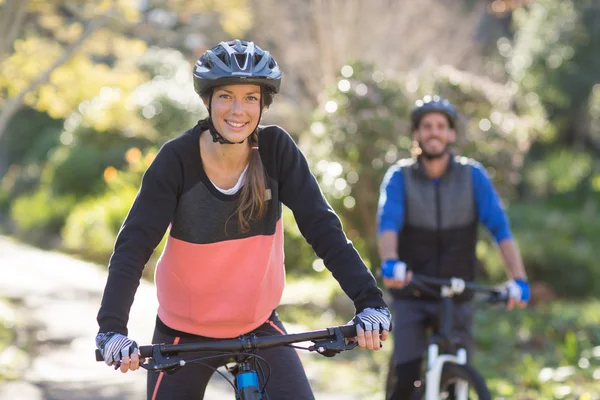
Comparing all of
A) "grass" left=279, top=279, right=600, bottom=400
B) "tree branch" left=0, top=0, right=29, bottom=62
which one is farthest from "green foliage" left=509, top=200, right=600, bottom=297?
"tree branch" left=0, top=0, right=29, bottom=62

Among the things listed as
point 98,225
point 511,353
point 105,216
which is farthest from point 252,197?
point 98,225

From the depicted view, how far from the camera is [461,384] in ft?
14.3

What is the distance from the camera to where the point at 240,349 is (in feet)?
9.52

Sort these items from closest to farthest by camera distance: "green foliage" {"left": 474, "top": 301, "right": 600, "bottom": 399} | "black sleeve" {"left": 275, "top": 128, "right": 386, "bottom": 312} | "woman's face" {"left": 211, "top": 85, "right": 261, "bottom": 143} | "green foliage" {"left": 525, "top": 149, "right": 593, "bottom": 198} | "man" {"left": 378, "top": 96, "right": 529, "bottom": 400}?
"black sleeve" {"left": 275, "top": 128, "right": 386, "bottom": 312}, "woman's face" {"left": 211, "top": 85, "right": 261, "bottom": 143}, "man" {"left": 378, "top": 96, "right": 529, "bottom": 400}, "green foliage" {"left": 474, "top": 301, "right": 600, "bottom": 399}, "green foliage" {"left": 525, "top": 149, "right": 593, "bottom": 198}

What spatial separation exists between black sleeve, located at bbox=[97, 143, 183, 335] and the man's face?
6.64 ft

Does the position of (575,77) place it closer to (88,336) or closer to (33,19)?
(33,19)

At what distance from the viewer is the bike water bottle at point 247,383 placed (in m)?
2.95

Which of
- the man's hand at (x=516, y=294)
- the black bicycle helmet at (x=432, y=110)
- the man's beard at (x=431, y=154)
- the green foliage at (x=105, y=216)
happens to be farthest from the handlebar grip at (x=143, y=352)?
the green foliage at (x=105, y=216)

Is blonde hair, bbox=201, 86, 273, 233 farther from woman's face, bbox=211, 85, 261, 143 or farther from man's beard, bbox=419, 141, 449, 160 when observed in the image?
man's beard, bbox=419, 141, 449, 160

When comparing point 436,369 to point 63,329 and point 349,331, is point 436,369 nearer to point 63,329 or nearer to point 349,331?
point 349,331

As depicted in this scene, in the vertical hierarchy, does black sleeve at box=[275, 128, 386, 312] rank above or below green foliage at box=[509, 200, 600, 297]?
above

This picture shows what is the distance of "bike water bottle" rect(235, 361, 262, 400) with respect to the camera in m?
2.95

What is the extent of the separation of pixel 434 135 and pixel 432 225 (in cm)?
49

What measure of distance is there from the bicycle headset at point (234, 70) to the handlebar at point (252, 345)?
728 mm
